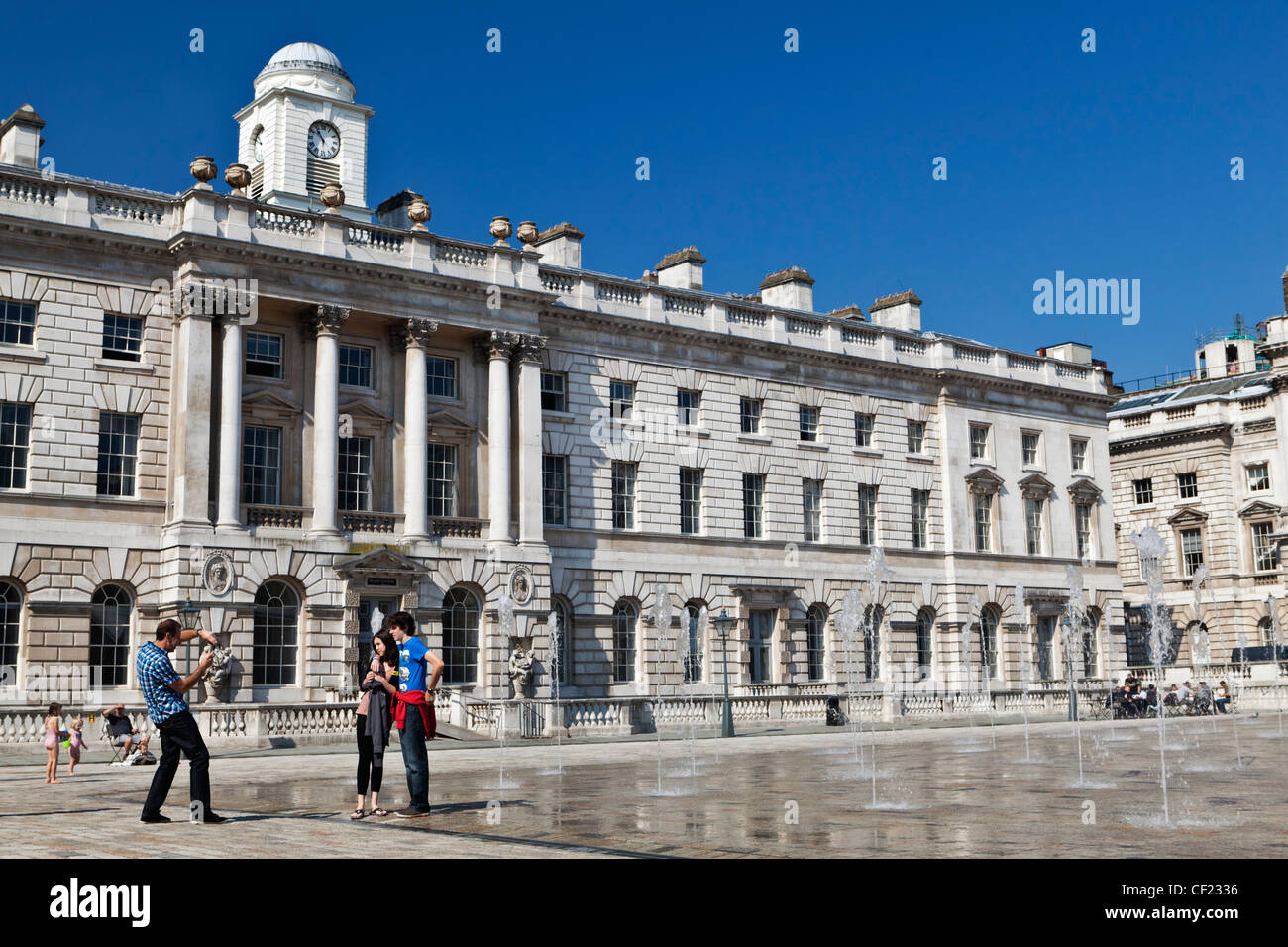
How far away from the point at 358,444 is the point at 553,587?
7917 millimetres

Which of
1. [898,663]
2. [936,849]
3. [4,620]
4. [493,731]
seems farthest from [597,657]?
[936,849]

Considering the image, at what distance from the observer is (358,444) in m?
41.0

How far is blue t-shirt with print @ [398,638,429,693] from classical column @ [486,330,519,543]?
28174 mm

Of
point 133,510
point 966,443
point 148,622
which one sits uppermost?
point 966,443

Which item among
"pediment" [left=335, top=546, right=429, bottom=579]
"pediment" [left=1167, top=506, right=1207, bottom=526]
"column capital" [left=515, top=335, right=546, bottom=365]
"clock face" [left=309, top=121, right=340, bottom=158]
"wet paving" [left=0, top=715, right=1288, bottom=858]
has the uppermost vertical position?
"clock face" [left=309, top=121, right=340, bottom=158]

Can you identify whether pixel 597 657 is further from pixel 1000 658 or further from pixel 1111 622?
pixel 1111 622

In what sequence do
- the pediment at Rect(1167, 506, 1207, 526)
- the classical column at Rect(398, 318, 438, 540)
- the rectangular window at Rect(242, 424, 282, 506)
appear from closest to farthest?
the rectangular window at Rect(242, 424, 282, 506), the classical column at Rect(398, 318, 438, 540), the pediment at Rect(1167, 506, 1207, 526)

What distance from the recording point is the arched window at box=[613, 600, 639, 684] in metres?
45.4

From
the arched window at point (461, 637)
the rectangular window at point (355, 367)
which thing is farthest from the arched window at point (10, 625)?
the arched window at point (461, 637)

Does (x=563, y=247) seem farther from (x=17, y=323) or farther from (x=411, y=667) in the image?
(x=411, y=667)

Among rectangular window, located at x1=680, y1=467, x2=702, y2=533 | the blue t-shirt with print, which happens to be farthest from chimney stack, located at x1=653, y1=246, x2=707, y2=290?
the blue t-shirt with print

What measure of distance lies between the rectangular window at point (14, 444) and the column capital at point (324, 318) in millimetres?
8133

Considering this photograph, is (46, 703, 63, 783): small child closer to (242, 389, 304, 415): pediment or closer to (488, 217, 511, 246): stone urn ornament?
(242, 389, 304, 415): pediment

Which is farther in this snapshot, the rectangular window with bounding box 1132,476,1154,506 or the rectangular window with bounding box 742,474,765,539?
the rectangular window with bounding box 1132,476,1154,506
